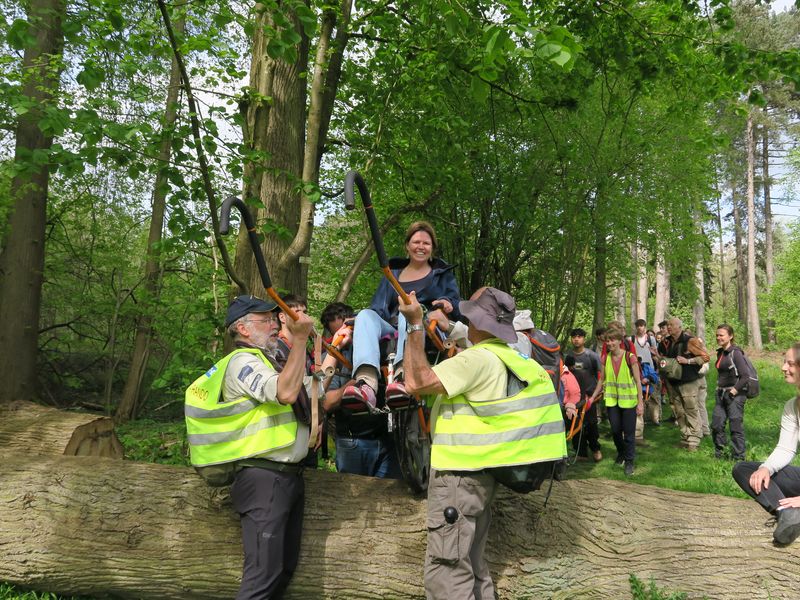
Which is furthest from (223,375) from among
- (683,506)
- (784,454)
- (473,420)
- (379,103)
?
(379,103)

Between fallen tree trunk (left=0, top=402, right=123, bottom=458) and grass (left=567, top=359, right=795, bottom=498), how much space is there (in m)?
5.93

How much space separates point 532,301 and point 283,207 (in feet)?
34.4

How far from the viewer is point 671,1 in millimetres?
6789

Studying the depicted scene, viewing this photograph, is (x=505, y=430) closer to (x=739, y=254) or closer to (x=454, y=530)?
(x=454, y=530)

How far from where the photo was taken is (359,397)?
350cm

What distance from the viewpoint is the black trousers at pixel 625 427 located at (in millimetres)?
8438

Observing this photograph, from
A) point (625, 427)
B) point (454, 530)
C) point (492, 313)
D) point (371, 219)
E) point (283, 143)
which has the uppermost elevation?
point (283, 143)

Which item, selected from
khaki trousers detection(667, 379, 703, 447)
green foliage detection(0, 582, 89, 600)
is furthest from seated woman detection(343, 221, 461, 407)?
khaki trousers detection(667, 379, 703, 447)

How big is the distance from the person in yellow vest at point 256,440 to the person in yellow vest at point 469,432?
75cm

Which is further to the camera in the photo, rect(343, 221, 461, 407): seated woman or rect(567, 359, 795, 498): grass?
rect(567, 359, 795, 498): grass

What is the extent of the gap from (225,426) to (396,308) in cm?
148

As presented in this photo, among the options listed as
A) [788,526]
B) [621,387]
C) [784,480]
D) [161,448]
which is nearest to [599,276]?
[621,387]

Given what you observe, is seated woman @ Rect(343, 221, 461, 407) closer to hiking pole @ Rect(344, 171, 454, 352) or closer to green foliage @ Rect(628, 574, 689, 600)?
hiking pole @ Rect(344, 171, 454, 352)

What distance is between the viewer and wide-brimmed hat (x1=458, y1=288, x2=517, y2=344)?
10.2 ft
